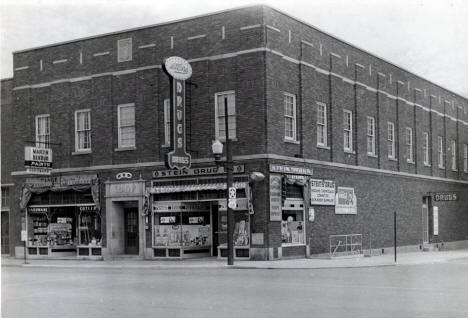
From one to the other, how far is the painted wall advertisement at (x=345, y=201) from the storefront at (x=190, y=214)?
603 centimetres

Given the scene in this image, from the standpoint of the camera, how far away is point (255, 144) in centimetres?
2612

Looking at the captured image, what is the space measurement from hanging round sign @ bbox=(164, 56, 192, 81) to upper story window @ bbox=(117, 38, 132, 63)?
14.3 ft

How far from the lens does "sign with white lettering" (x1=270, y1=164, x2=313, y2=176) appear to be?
26141 mm

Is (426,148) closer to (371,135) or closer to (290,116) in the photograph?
(371,135)

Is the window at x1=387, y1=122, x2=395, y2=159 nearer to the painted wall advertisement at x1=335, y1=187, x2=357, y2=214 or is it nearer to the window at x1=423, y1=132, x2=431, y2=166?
the window at x1=423, y1=132, x2=431, y2=166

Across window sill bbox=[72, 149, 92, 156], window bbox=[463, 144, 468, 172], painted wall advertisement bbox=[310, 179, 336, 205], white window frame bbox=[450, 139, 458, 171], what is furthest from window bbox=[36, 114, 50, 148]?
window bbox=[463, 144, 468, 172]

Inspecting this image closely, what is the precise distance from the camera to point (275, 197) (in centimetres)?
2606

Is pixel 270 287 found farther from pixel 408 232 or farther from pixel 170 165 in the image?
pixel 408 232

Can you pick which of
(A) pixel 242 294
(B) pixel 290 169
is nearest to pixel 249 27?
(B) pixel 290 169

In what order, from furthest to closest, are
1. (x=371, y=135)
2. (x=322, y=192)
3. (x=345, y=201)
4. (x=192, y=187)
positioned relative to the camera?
(x=371, y=135) < (x=345, y=201) < (x=322, y=192) < (x=192, y=187)

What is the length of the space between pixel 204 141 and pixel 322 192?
600cm

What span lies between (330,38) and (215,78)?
23.4ft

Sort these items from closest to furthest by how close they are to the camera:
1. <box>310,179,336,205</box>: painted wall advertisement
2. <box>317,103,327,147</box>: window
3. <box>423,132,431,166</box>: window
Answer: <box>310,179,336,205</box>: painted wall advertisement
<box>317,103,327,147</box>: window
<box>423,132,431,166</box>: window

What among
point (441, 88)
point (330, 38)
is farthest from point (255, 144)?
point (441, 88)
